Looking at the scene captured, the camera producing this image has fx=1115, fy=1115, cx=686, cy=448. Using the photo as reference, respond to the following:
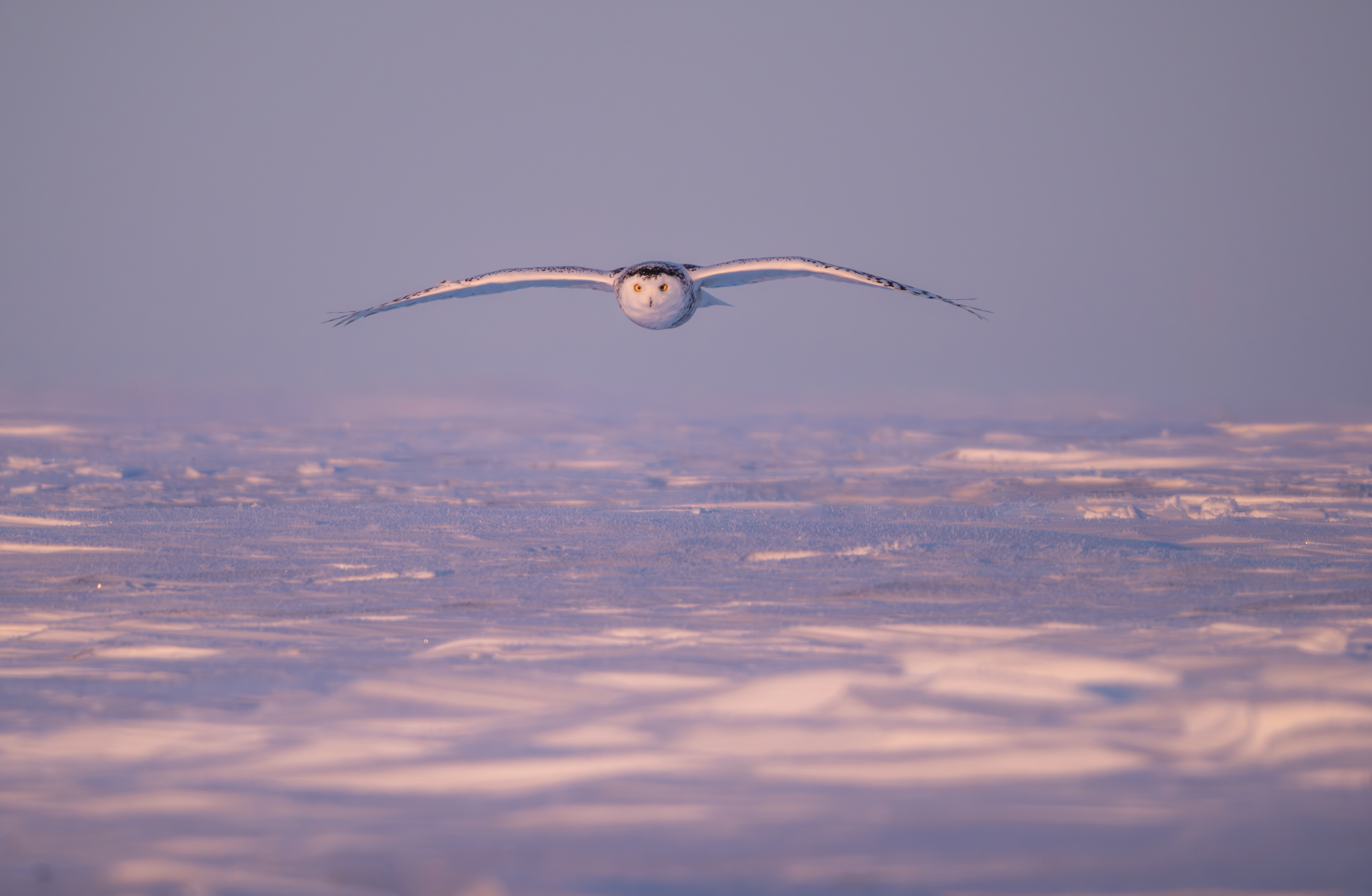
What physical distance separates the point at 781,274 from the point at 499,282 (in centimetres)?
437

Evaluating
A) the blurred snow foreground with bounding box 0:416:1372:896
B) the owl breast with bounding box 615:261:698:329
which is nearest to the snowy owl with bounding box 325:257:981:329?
the owl breast with bounding box 615:261:698:329

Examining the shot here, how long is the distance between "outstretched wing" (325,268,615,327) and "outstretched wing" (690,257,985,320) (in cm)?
159

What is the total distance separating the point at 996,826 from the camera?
21.8ft

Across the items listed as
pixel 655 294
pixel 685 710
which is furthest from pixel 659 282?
pixel 685 710

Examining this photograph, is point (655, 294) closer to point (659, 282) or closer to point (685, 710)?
point (659, 282)

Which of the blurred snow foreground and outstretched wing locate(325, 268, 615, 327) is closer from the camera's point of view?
the blurred snow foreground

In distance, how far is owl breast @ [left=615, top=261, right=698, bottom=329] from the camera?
53.9 ft

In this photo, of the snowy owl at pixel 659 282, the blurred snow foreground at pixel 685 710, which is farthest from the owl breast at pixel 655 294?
the blurred snow foreground at pixel 685 710

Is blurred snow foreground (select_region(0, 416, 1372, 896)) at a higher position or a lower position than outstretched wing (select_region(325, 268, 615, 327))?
lower

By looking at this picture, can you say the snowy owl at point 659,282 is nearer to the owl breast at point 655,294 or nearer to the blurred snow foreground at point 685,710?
the owl breast at point 655,294

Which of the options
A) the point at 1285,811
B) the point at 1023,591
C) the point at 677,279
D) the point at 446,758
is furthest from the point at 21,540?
the point at 1285,811

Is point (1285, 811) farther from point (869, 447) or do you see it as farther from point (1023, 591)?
point (869, 447)

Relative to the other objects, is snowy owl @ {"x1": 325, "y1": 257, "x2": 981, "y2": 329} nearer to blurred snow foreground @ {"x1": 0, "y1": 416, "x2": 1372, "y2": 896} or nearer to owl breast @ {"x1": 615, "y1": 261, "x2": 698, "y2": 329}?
owl breast @ {"x1": 615, "y1": 261, "x2": 698, "y2": 329}

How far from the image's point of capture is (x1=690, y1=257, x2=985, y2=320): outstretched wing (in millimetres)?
15586
